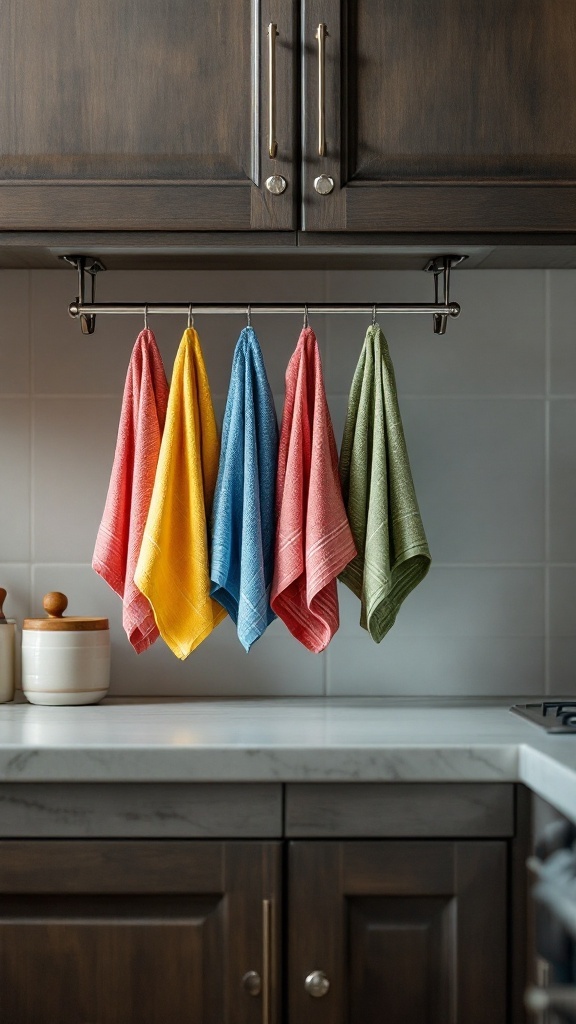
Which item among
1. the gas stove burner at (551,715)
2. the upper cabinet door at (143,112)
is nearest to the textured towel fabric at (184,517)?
the upper cabinet door at (143,112)

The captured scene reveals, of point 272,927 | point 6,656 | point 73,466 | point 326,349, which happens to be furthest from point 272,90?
point 272,927

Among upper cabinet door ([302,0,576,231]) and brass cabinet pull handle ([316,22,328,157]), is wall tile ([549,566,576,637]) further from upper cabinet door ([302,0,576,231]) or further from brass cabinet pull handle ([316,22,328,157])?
brass cabinet pull handle ([316,22,328,157])

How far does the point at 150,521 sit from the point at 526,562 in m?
0.63

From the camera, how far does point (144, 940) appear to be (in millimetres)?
1162

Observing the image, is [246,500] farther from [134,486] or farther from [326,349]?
[326,349]

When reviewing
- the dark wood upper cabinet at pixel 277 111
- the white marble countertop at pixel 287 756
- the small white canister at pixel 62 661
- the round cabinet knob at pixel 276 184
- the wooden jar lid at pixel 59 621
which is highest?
the dark wood upper cabinet at pixel 277 111

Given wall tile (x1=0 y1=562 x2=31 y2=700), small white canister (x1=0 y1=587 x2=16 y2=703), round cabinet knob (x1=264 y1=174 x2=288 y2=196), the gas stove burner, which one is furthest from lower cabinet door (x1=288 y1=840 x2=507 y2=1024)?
round cabinet knob (x1=264 y1=174 x2=288 y2=196)

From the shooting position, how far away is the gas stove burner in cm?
128

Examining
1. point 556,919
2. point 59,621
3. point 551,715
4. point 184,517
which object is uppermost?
point 184,517

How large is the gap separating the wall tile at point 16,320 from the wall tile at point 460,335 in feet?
1.62

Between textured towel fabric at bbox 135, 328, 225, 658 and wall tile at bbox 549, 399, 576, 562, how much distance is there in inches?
22.2

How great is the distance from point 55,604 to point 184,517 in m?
0.24

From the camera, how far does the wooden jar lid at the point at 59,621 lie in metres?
1.52

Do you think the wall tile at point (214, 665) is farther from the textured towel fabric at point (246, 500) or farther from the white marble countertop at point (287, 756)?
the white marble countertop at point (287, 756)
